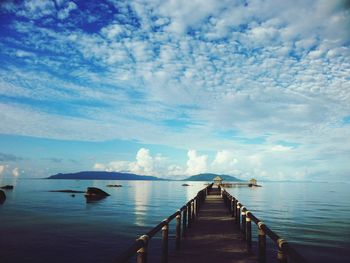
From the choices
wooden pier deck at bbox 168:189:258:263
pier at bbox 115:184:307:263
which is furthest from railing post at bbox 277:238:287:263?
wooden pier deck at bbox 168:189:258:263

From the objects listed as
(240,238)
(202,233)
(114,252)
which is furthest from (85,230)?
(240,238)

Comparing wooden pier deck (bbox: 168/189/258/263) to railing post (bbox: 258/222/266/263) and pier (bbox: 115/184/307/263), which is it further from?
railing post (bbox: 258/222/266/263)

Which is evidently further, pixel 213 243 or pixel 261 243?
pixel 213 243

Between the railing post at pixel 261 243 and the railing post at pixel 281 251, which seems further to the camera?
the railing post at pixel 261 243

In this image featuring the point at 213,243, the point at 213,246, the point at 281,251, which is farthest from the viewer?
the point at 213,243

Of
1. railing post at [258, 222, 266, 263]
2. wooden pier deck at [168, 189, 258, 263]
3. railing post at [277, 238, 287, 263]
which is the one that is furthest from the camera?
wooden pier deck at [168, 189, 258, 263]

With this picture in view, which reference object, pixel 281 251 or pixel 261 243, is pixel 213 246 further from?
pixel 281 251

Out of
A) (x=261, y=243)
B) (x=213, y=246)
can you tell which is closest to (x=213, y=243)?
(x=213, y=246)

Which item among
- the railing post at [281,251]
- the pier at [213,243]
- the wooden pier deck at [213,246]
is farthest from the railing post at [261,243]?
the railing post at [281,251]

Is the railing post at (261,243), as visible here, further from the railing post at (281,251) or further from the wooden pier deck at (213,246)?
the railing post at (281,251)

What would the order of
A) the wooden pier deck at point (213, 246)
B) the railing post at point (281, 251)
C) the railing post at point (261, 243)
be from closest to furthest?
the railing post at point (281, 251) < the railing post at point (261, 243) < the wooden pier deck at point (213, 246)

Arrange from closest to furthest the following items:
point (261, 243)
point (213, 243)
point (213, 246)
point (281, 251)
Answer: point (281, 251)
point (261, 243)
point (213, 246)
point (213, 243)

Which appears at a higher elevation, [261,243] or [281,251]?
[281,251]

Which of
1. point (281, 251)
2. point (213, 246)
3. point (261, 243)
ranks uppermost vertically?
point (281, 251)
